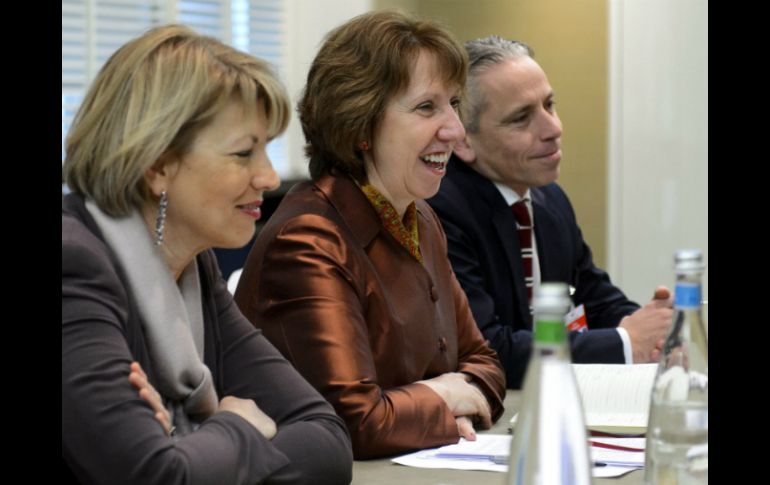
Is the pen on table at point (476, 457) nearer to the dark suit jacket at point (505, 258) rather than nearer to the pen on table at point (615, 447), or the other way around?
the pen on table at point (615, 447)

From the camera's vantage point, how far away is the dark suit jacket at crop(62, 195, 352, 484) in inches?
65.6

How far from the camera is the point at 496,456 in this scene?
214 centimetres

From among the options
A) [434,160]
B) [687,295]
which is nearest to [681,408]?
[687,295]

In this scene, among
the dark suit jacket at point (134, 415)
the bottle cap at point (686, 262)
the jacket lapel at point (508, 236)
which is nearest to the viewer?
the bottle cap at point (686, 262)

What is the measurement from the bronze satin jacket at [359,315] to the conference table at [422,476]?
0.19 feet

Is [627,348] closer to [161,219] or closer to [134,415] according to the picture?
[161,219]

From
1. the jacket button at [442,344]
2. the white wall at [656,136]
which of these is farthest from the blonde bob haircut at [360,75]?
the white wall at [656,136]

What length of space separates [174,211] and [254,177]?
0.15 metres

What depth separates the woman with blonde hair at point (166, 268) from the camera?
66.5 inches

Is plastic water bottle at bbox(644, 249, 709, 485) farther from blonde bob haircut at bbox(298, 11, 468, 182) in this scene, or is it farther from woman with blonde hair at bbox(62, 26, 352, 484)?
blonde bob haircut at bbox(298, 11, 468, 182)

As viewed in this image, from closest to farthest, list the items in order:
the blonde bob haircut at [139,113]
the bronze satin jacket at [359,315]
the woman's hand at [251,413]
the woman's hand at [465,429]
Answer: the blonde bob haircut at [139,113], the woman's hand at [251,413], the bronze satin jacket at [359,315], the woman's hand at [465,429]

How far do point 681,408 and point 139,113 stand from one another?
3.14 feet

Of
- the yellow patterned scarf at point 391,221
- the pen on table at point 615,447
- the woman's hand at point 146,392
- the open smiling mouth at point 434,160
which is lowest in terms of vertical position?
the pen on table at point 615,447

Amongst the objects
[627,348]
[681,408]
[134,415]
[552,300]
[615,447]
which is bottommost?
[627,348]
